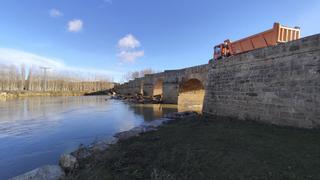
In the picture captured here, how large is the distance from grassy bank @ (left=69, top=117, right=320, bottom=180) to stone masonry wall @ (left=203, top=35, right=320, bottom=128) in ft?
3.88

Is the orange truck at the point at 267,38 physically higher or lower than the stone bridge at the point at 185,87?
higher

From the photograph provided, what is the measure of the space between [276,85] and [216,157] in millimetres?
6207

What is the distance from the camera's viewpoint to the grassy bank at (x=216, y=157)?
5.38 meters

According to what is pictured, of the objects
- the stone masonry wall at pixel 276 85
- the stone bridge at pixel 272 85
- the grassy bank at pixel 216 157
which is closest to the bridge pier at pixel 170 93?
the stone bridge at pixel 272 85

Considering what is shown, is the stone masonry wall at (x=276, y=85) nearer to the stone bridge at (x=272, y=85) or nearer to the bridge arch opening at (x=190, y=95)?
the stone bridge at (x=272, y=85)

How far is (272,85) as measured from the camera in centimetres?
1134

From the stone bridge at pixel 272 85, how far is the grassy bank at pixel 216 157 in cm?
123

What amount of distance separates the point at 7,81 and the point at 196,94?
2770 inches

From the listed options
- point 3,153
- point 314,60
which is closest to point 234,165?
point 314,60

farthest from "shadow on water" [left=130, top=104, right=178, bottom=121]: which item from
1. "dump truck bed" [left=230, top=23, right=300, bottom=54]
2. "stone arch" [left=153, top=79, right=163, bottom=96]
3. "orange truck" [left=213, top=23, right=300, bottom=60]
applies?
"stone arch" [left=153, top=79, right=163, bottom=96]

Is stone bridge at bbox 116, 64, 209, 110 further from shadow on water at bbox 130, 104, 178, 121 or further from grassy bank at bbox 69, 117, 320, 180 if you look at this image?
grassy bank at bbox 69, 117, 320, 180

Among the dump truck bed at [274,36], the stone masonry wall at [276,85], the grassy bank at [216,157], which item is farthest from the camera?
the dump truck bed at [274,36]

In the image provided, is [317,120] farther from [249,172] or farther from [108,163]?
[108,163]

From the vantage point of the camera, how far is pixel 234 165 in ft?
18.7
